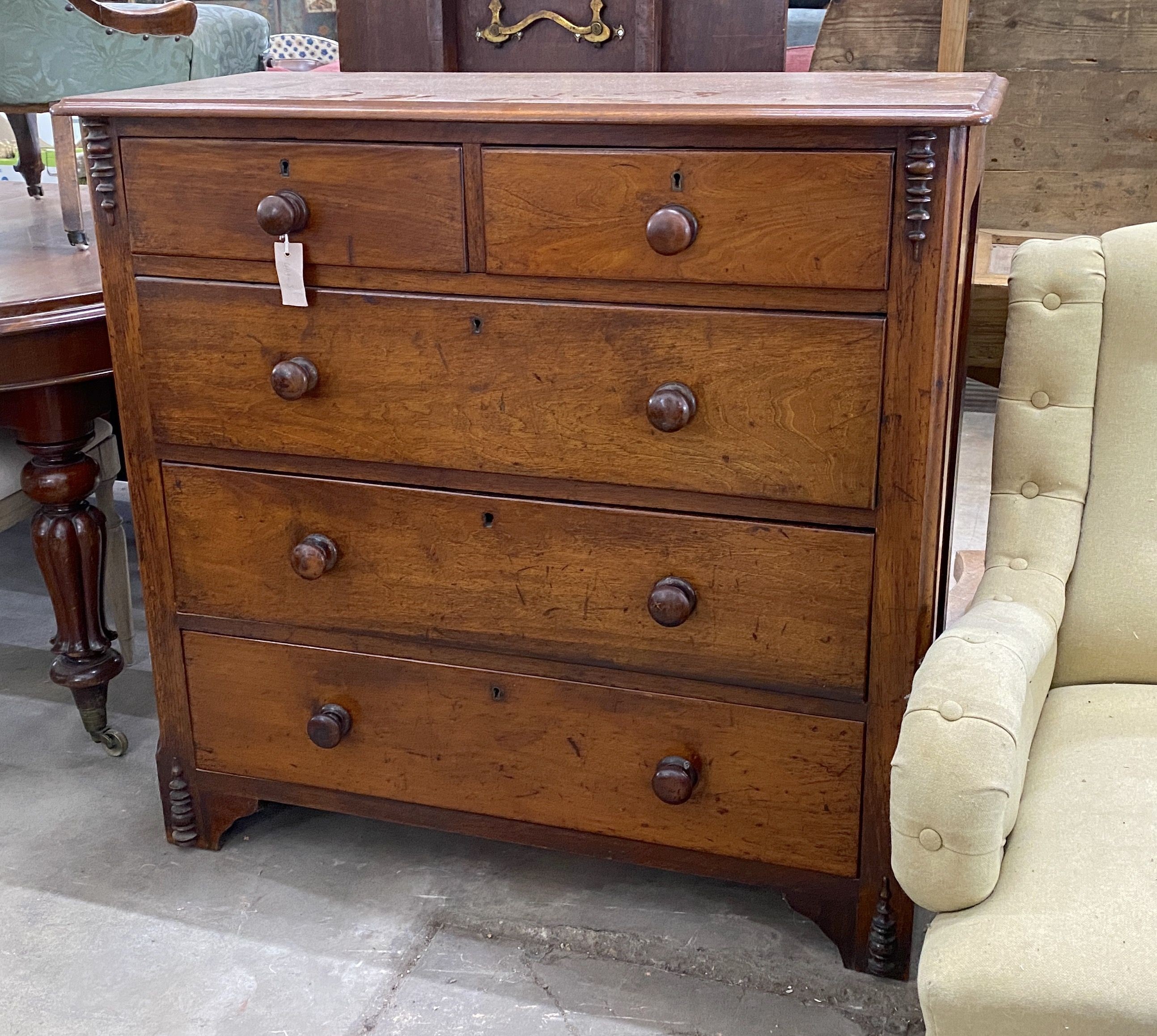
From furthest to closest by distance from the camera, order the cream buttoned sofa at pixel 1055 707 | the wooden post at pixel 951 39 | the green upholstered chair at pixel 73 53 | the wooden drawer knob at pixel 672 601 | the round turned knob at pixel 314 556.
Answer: the wooden post at pixel 951 39 → the green upholstered chair at pixel 73 53 → the round turned knob at pixel 314 556 → the wooden drawer knob at pixel 672 601 → the cream buttoned sofa at pixel 1055 707

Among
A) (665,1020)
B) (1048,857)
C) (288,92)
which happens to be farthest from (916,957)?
(288,92)

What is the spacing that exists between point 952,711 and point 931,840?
113 millimetres

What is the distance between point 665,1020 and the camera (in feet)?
5.09

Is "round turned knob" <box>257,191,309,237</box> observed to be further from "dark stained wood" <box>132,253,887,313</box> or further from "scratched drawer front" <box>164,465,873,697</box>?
"scratched drawer front" <box>164,465,873,697</box>

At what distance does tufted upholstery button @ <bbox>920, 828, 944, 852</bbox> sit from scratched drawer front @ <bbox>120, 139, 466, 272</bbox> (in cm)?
80

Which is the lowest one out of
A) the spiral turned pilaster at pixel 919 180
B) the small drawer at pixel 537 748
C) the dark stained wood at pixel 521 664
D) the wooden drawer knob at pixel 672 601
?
the small drawer at pixel 537 748

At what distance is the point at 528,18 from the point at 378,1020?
1.68m

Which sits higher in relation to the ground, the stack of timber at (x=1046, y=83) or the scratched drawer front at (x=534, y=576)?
the stack of timber at (x=1046, y=83)

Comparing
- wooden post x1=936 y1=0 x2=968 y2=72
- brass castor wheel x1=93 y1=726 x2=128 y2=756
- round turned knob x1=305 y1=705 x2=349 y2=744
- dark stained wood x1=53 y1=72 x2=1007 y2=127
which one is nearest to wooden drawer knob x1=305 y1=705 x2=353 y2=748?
round turned knob x1=305 y1=705 x2=349 y2=744

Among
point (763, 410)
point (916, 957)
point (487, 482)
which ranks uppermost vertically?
point (763, 410)

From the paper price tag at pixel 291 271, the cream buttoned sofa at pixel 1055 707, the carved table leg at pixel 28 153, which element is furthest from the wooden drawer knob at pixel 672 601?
the carved table leg at pixel 28 153

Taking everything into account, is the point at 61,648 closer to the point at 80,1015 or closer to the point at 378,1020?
the point at 80,1015

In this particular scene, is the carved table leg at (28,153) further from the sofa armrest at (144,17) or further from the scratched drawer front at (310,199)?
the scratched drawer front at (310,199)

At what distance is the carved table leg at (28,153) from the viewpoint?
3.05 m
